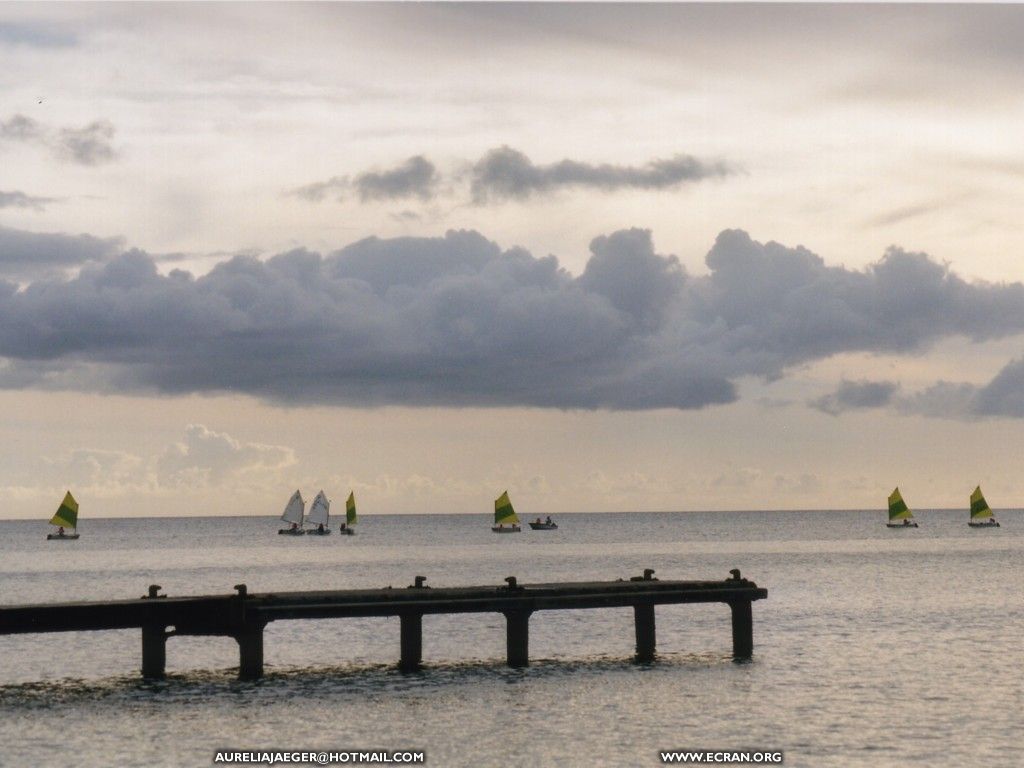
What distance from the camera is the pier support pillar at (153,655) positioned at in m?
41.2

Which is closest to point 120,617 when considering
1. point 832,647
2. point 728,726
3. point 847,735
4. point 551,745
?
A: point 551,745

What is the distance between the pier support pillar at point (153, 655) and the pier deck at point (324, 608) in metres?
0.03

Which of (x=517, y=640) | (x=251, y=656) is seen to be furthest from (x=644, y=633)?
(x=251, y=656)

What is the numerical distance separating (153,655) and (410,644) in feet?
25.6

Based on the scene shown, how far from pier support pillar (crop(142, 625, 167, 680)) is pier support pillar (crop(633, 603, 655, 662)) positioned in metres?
15.4

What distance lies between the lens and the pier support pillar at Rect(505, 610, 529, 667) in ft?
144

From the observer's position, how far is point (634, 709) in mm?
37906

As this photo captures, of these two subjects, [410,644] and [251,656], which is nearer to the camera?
[251,656]

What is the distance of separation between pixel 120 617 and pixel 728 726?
675 inches

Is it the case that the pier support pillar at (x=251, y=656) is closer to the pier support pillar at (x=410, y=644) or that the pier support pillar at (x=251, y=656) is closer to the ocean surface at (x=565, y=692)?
the ocean surface at (x=565, y=692)

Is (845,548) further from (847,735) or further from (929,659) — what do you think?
(847,735)

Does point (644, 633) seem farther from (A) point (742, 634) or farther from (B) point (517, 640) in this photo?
(B) point (517, 640)

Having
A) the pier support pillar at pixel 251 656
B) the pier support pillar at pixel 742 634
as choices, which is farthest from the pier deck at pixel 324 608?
the pier support pillar at pixel 742 634

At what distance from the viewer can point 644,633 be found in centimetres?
4631
